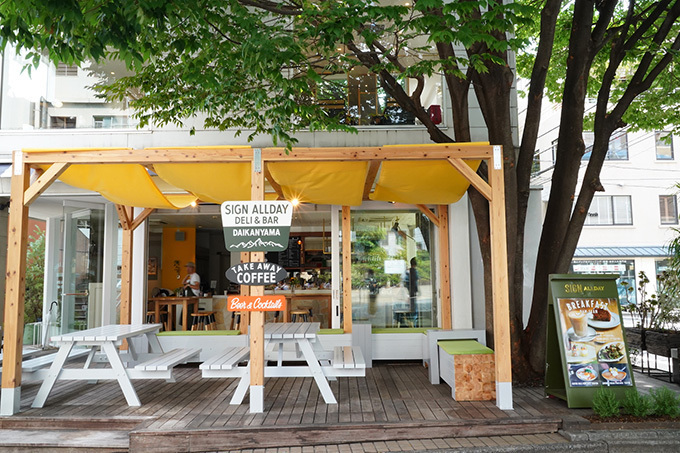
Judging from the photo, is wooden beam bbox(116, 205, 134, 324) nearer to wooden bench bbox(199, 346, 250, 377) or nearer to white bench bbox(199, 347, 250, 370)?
white bench bbox(199, 347, 250, 370)

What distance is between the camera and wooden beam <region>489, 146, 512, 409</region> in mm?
4961

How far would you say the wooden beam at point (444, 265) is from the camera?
7.46 metres

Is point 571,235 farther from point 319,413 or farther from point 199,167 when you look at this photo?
point 199,167

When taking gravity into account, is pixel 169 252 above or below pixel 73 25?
below

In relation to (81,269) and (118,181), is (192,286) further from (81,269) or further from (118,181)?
(118,181)

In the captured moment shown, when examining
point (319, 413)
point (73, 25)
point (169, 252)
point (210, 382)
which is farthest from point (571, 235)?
point (169, 252)

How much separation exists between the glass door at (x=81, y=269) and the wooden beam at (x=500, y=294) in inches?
243

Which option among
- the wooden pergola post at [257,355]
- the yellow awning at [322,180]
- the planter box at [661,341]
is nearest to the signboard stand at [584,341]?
the planter box at [661,341]

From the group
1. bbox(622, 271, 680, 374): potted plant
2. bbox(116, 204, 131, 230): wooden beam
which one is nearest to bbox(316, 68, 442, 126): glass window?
bbox(116, 204, 131, 230): wooden beam

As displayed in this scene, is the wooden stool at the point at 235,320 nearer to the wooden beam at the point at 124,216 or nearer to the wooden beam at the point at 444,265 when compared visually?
the wooden beam at the point at 124,216

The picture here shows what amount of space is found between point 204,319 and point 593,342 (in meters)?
6.59

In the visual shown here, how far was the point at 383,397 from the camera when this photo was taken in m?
5.54

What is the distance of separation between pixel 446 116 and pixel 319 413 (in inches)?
195

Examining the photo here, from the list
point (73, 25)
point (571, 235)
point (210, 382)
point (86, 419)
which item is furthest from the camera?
point (210, 382)
